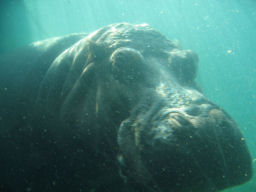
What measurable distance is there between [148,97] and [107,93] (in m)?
0.82

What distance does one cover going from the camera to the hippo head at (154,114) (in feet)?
9.05

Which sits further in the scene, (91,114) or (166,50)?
(166,50)

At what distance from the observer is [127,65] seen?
425 cm

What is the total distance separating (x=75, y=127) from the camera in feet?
14.7

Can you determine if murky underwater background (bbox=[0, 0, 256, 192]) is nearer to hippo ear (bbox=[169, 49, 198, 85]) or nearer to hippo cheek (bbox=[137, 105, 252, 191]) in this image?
hippo ear (bbox=[169, 49, 198, 85])

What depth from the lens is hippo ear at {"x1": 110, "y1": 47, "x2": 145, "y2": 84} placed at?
416 centimetres

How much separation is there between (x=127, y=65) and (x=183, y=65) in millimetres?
1409

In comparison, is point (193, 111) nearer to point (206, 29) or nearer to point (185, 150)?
point (185, 150)

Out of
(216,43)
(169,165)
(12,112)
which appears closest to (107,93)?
(169,165)

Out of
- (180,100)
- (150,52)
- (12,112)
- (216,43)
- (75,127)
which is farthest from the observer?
(216,43)

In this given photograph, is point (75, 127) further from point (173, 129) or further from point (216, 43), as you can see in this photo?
point (216, 43)

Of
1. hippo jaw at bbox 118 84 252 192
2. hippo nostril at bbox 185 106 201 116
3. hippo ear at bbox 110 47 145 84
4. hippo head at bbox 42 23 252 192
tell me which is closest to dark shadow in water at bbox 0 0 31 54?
hippo head at bbox 42 23 252 192

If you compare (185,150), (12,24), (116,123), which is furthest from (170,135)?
(12,24)

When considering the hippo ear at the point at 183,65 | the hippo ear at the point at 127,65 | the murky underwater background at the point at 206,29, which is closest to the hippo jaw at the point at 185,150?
the hippo ear at the point at 127,65
